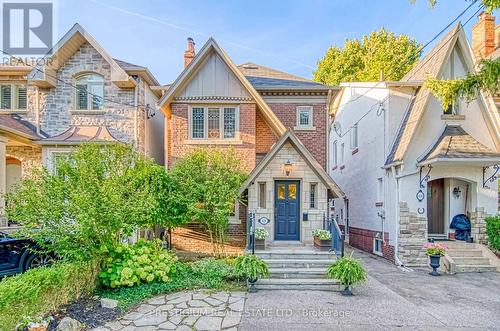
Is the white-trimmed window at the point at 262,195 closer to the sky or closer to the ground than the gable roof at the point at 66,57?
closer to the ground

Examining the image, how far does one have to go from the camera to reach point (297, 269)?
804 cm

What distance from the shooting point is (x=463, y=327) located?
18.2 feet

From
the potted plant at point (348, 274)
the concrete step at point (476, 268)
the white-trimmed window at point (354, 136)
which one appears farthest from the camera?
the white-trimmed window at point (354, 136)

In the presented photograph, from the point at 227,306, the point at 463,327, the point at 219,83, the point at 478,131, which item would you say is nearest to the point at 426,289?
the point at 463,327

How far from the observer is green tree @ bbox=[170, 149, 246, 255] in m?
9.59

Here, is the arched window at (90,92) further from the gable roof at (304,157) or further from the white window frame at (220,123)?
the gable roof at (304,157)

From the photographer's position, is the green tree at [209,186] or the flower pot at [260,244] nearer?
the flower pot at [260,244]

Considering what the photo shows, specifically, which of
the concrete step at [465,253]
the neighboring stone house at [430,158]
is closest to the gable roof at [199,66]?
the neighboring stone house at [430,158]

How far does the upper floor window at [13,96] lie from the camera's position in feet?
40.3

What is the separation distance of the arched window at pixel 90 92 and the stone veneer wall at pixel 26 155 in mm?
2535

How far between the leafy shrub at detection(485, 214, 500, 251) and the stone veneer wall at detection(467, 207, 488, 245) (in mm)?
117

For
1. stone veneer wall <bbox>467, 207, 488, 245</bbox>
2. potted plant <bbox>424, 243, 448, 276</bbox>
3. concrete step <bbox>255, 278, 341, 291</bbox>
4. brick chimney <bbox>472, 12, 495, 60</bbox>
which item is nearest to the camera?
concrete step <bbox>255, 278, 341, 291</bbox>

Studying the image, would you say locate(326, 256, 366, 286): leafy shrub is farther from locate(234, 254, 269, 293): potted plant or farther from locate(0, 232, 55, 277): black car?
locate(0, 232, 55, 277): black car

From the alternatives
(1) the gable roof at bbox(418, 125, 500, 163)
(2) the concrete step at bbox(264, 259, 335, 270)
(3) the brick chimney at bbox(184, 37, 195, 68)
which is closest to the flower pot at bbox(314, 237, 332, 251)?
(2) the concrete step at bbox(264, 259, 335, 270)
